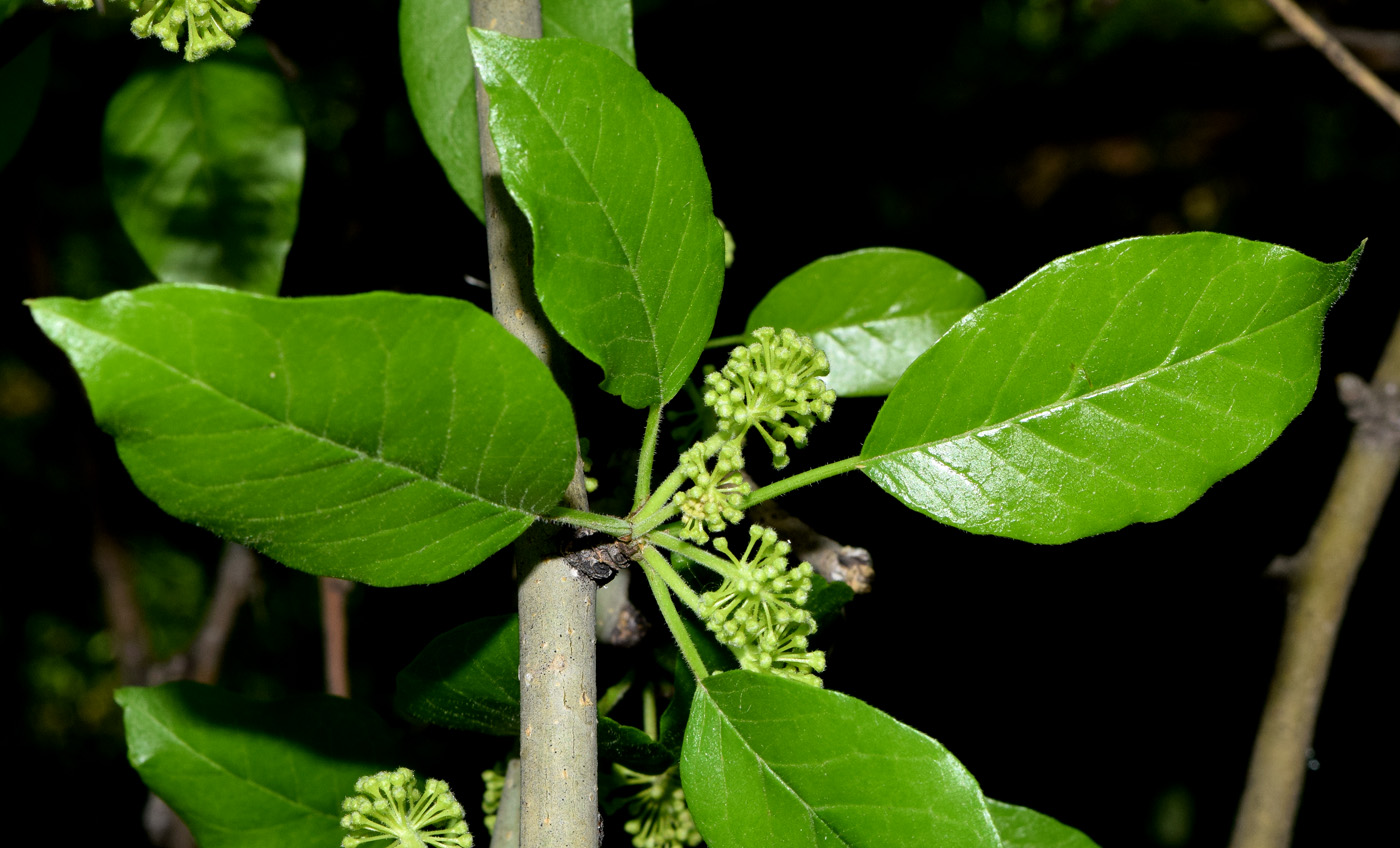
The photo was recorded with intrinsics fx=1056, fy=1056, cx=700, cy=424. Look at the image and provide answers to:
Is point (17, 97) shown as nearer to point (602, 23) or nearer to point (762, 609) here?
point (602, 23)

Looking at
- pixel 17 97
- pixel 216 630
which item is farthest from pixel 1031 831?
pixel 216 630

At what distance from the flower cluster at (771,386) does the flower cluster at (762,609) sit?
0.08 metres

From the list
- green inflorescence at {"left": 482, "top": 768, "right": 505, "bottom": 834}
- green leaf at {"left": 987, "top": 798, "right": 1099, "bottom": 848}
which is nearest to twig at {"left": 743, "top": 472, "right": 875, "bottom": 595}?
green leaf at {"left": 987, "top": 798, "right": 1099, "bottom": 848}

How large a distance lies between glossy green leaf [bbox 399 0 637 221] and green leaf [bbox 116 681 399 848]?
0.53 meters

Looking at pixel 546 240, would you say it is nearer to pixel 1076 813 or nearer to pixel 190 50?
pixel 190 50

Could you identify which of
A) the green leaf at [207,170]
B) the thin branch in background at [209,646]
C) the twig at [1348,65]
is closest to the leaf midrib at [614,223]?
the green leaf at [207,170]

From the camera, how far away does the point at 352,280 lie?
5.03ft

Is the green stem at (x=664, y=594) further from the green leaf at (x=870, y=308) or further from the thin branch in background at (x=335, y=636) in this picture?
the thin branch in background at (x=335, y=636)

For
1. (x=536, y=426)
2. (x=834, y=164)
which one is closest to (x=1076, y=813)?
(x=834, y=164)

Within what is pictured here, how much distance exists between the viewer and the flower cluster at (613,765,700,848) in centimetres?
99

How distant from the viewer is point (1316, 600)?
4.64ft

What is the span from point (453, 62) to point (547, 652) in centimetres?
57

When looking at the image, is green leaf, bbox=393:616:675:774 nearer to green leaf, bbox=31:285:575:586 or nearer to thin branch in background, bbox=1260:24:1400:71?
green leaf, bbox=31:285:575:586

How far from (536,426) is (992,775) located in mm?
1824
